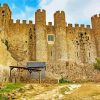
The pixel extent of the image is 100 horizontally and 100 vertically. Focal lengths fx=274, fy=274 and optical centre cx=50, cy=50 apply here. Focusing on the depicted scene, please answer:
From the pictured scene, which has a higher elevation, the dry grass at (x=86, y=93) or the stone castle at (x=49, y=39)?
the stone castle at (x=49, y=39)

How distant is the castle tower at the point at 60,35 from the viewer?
56.1 meters

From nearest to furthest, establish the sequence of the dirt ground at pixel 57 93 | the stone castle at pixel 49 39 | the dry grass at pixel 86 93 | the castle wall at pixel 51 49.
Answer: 1. the dry grass at pixel 86 93
2. the dirt ground at pixel 57 93
3. the stone castle at pixel 49 39
4. the castle wall at pixel 51 49

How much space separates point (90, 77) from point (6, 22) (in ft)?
68.0

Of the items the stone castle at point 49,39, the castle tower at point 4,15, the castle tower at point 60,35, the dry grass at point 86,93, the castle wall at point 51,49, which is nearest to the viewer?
the dry grass at point 86,93

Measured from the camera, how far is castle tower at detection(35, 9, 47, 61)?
5535 cm

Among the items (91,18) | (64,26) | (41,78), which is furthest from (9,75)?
(91,18)

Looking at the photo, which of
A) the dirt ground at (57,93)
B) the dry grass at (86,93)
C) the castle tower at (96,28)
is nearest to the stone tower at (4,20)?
the castle tower at (96,28)

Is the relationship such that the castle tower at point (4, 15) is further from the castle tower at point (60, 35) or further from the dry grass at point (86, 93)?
the dry grass at point (86, 93)

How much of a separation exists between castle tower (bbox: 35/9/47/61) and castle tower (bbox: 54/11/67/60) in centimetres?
254

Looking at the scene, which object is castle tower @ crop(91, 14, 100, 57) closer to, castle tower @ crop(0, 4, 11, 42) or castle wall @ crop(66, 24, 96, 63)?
castle wall @ crop(66, 24, 96, 63)

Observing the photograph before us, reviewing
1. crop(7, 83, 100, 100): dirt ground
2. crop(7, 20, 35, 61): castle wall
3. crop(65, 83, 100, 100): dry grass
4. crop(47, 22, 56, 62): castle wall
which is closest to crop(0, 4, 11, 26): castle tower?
crop(7, 20, 35, 61): castle wall

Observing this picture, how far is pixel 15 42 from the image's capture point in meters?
56.8

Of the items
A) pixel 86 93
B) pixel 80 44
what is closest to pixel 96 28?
pixel 80 44

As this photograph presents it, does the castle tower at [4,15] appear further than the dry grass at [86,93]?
Yes
